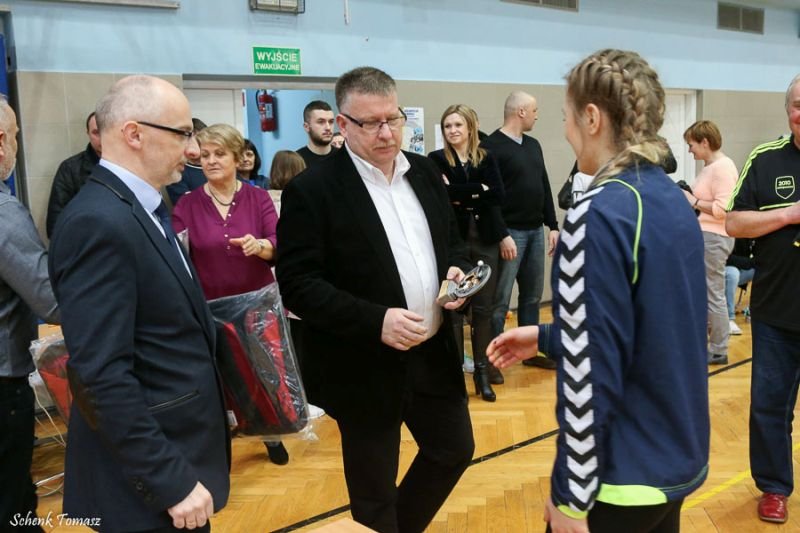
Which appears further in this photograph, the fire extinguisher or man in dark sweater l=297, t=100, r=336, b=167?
the fire extinguisher

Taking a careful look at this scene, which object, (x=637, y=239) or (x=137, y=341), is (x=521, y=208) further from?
(x=137, y=341)

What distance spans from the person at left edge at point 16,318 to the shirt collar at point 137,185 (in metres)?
0.63

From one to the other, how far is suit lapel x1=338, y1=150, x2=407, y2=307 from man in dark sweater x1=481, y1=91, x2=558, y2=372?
109 inches

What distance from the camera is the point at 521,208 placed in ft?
17.4

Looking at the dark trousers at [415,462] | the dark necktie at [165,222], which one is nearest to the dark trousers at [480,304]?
the dark trousers at [415,462]

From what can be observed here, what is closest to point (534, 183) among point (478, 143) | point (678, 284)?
point (478, 143)

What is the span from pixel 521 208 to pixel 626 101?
12.4ft

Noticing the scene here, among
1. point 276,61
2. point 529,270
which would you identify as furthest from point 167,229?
point 276,61

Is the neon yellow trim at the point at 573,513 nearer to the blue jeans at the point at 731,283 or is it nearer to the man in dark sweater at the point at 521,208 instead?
the man in dark sweater at the point at 521,208

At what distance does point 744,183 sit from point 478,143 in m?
2.08

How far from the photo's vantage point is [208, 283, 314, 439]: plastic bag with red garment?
2.71 meters

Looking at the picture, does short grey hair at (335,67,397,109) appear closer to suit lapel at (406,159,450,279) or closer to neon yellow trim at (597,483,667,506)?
suit lapel at (406,159,450,279)

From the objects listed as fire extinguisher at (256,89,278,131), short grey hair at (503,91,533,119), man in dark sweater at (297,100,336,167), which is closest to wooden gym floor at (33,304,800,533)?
man in dark sweater at (297,100,336,167)

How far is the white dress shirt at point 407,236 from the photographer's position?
238 cm
